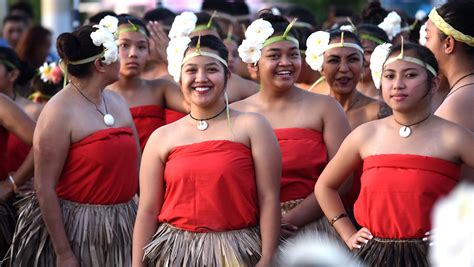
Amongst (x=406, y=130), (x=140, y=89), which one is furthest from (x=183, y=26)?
(x=406, y=130)

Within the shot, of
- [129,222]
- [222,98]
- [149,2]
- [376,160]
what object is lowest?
[129,222]

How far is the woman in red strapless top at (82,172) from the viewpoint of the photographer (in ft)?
15.3

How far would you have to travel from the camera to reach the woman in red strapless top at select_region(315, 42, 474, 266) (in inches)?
146

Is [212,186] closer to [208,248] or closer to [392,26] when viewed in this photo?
[208,248]

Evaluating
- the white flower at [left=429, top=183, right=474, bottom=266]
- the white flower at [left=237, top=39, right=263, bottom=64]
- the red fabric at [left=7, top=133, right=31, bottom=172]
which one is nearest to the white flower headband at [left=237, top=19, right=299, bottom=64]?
the white flower at [left=237, top=39, right=263, bottom=64]

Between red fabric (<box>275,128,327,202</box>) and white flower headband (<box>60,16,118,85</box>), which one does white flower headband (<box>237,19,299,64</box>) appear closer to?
red fabric (<box>275,128,327,202</box>)

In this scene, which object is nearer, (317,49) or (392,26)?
(317,49)

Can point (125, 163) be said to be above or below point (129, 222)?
above

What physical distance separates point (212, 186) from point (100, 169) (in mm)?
960

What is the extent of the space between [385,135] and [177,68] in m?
1.10

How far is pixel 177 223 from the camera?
13.5ft

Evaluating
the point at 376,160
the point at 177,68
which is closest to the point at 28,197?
the point at 177,68

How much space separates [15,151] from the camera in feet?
20.8

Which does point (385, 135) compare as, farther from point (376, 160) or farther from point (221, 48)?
point (221, 48)
